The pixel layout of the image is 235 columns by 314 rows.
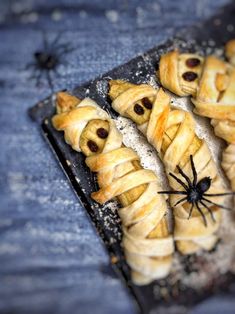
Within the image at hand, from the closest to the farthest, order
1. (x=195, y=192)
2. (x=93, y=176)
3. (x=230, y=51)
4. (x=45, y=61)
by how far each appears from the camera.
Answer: (x=195, y=192) → (x=93, y=176) → (x=230, y=51) → (x=45, y=61)

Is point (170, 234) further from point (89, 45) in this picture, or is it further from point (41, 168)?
point (89, 45)

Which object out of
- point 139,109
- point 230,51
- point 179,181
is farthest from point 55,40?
point 179,181

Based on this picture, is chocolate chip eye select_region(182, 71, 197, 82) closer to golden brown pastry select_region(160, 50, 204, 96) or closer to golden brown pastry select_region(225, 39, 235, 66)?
golden brown pastry select_region(160, 50, 204, 96)

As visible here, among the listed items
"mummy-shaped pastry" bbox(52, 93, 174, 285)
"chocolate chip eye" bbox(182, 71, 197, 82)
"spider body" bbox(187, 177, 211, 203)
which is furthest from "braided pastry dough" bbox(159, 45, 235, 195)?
"mummy-shaped pastry" bbox(52, 93, 174, 285)

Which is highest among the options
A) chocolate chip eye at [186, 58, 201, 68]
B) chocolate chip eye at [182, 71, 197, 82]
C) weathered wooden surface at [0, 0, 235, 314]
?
chocolate chip eye at [186, 58, 201, 68]

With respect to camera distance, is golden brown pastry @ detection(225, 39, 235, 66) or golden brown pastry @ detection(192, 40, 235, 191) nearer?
golden brown pastry @ detection(192, 40, 235, 191)

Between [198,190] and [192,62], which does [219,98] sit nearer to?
[192,62]

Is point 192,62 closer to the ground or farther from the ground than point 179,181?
farther from the ground

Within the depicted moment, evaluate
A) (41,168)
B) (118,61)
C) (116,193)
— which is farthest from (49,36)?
(116,193)
